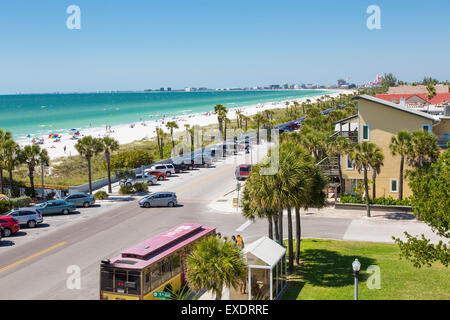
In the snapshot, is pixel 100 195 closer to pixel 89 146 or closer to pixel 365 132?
pixel 89 146

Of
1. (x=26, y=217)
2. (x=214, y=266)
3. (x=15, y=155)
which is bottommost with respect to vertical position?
(x=26, y=217)

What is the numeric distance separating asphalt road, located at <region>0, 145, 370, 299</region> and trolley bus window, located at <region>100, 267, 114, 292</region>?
328 centimetres

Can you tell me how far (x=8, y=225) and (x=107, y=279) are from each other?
55.9 ft

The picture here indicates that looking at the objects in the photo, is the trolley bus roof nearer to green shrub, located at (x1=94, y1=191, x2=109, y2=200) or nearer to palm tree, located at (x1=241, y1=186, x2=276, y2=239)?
palm tree, located at (x1=241, y1=186, x2=276, y2=239)

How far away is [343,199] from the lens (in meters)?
38.3

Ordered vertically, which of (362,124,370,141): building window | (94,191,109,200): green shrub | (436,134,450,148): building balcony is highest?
(362,124,370,141): building window

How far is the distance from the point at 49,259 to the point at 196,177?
30.2 meters

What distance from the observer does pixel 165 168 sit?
57.2m

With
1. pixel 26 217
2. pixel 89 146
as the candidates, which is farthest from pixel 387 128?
pixel 26 217

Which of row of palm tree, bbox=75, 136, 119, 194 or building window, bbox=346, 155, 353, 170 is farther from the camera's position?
row of palm tree, bbox=75, 136, 119, 194

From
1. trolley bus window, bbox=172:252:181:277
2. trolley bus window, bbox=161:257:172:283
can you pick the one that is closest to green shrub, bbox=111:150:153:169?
trolley bus window, bbox=172:252:181:277

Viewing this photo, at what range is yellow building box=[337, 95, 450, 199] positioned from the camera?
3850cm

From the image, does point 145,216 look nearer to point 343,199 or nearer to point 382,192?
point 343,199
